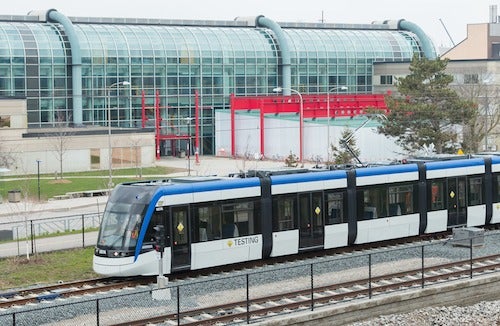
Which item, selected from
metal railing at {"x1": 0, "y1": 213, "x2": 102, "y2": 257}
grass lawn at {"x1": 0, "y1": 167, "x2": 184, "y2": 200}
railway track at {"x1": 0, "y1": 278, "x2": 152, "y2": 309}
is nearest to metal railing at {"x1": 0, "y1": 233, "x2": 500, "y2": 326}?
railway track at {"x1": 0, "y1": 278, "x2": 152, "y2": 309}

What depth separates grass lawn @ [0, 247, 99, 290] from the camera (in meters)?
30.5

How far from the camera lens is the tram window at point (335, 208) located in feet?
110

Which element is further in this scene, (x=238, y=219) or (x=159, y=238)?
(x=238, y=219)

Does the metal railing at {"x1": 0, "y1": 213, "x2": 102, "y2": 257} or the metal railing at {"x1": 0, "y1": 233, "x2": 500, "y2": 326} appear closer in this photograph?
the metal railing at {"x1": 0, "y1": 233, "x2": 500, "y2": 326}

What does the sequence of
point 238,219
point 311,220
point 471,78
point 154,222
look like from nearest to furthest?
point 154,222 → point 238,219 → point 311,220 → point 471,78

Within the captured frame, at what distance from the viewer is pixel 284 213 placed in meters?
32.1

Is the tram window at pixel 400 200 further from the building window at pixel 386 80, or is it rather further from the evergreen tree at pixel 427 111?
the building window at pixel 386 80

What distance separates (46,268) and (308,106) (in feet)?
185

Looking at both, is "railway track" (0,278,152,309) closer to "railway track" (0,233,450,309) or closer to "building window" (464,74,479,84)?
"railway track" (0,233,450,309)

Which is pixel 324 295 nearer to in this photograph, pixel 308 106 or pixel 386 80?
pixel 308 106

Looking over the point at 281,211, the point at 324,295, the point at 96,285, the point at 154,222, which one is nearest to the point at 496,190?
the point at 281,211

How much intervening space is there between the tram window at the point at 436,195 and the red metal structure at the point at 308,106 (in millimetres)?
44981

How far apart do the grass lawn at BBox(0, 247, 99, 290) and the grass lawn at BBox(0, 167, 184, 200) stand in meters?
22.8

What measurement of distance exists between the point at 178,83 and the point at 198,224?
2677 inches
